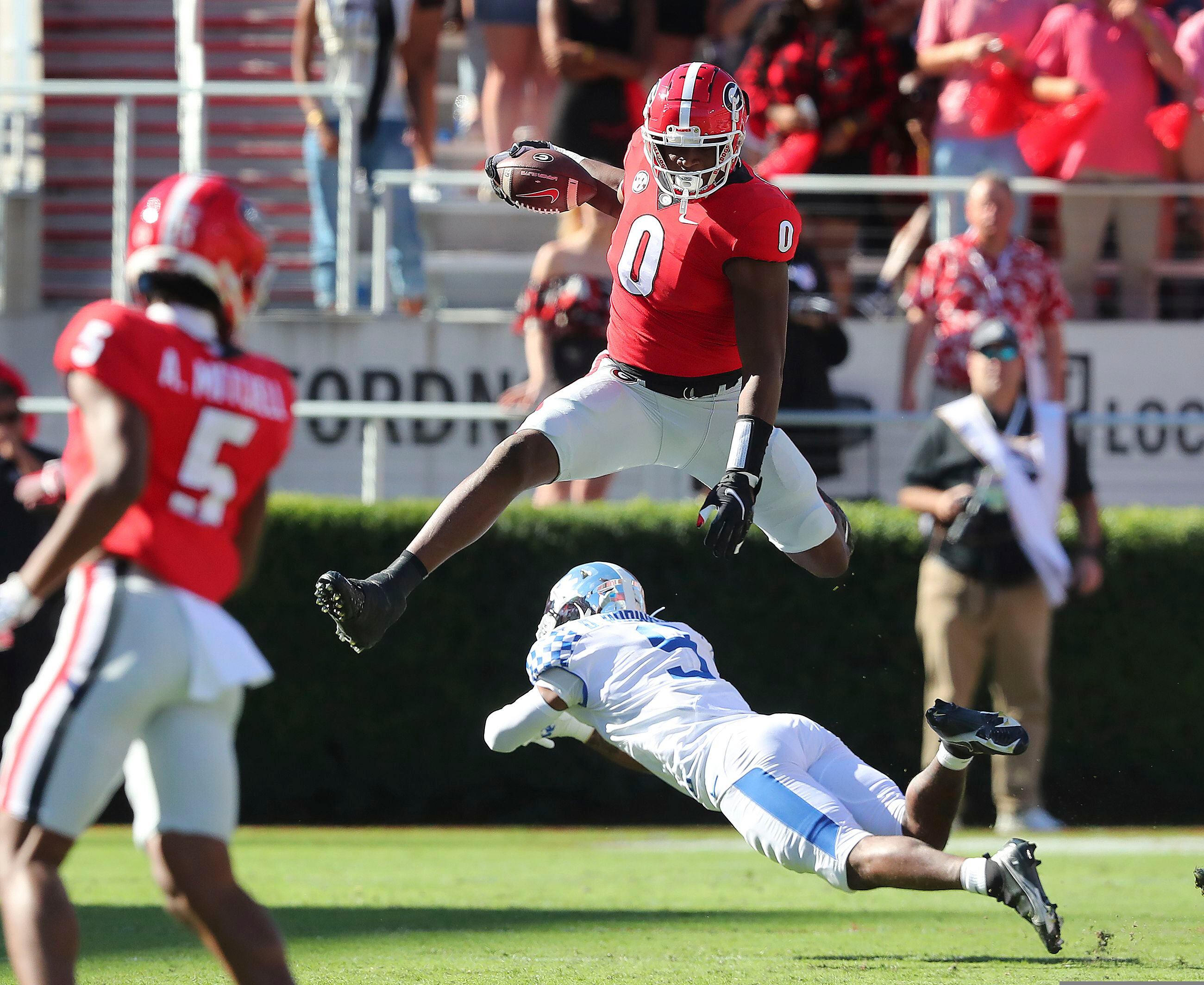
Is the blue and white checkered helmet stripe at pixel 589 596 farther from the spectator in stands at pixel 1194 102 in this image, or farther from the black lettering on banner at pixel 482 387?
the spectator in stands at pixel 1194 102

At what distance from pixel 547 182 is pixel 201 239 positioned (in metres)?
2.47

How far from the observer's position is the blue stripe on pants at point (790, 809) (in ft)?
17.8

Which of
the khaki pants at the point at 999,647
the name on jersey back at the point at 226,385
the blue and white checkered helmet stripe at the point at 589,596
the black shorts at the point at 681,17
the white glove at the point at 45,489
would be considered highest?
the black shorts at the point at 681,17

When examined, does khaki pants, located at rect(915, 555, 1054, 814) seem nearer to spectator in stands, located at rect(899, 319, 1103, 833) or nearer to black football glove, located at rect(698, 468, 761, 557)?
spectator in stands, located at rect(899, 319, 1103, 833)

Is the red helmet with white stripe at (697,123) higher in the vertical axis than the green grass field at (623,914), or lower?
higher

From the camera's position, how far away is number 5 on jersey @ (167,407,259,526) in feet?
13.1

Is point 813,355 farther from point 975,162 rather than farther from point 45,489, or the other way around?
point 45,489

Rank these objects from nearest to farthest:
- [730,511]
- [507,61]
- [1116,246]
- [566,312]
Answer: [730,511]
[566,312]
[1116,246]
[507,61]

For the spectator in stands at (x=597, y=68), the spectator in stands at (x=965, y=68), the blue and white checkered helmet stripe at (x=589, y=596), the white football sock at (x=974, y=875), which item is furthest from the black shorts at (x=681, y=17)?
the white football sock at (x=974, y=875)

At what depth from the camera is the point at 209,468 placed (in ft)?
13.2

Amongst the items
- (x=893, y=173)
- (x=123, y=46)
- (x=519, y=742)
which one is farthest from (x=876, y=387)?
(x=123, y=46)

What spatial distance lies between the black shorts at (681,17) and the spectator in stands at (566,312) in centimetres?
193

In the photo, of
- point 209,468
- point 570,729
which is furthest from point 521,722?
point 209,468

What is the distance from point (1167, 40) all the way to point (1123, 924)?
6.07 metres
